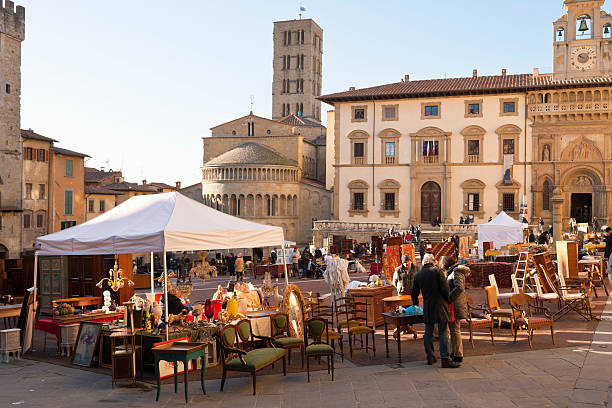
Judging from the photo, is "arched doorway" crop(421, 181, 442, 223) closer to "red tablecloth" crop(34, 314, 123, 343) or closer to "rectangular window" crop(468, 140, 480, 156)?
"rectangular window" crop(468, 140, 480, 156)

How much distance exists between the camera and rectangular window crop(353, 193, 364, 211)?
154 feet

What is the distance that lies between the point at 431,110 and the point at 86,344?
1510 inches

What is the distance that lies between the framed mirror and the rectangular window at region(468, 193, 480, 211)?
3513 cm

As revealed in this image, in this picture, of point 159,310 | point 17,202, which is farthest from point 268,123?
point 159,310

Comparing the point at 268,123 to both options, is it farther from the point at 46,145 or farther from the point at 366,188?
the point at 46,145

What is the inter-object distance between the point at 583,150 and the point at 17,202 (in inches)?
1504

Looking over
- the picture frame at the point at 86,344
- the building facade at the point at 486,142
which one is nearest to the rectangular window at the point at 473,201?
the building facade at the point at 486,142

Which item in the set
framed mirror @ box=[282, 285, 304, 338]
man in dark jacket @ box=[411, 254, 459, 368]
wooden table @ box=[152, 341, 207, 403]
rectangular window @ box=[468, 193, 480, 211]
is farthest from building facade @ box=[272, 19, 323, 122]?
wooden table @ box=[152, 341, 207, 403]

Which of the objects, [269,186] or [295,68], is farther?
[295,68]

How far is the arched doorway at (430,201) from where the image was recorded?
45.2 m

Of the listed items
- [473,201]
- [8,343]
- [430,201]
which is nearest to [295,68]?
[430,201]

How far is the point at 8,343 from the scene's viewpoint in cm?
1088

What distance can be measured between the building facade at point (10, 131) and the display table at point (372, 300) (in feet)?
105

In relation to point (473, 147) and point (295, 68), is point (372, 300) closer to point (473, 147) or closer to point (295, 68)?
point (473, 147)
